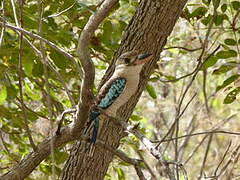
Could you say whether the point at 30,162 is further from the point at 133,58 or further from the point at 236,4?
the point at 236,4

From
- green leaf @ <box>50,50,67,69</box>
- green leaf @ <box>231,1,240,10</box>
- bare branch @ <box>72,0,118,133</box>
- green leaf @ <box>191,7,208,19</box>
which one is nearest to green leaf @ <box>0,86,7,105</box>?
green leaf @ <box>50,50,67,69</box>

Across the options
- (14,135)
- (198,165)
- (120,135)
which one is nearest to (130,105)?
(120,135)

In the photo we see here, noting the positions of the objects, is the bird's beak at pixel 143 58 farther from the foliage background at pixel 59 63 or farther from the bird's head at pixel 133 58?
the foliage background at pixel 59 63

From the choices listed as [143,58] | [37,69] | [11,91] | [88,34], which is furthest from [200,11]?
[88,34]

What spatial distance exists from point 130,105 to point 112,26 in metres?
0.60

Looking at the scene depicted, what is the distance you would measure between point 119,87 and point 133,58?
198 millimetres

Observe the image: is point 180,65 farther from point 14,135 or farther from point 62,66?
point 62,66

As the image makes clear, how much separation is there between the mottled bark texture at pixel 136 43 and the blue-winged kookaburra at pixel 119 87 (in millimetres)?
60

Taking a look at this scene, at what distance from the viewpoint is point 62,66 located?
317cm

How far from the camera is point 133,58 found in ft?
9.75

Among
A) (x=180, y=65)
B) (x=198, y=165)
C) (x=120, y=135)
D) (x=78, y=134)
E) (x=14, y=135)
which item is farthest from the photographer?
(x=198, y=165)

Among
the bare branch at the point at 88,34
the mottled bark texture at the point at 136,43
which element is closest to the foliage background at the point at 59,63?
the mottled bark texture at the point at 136,43

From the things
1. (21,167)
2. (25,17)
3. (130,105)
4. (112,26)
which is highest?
(112,26)

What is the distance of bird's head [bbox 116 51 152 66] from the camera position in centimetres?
294
